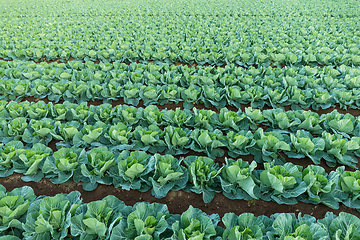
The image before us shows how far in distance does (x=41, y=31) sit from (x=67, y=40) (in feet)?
8.06

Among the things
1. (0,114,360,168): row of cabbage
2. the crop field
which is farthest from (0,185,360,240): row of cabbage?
(0,114,360,168): row of cabbage

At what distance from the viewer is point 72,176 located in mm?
3037

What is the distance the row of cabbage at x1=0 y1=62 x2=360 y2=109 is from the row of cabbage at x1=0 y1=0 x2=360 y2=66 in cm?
125

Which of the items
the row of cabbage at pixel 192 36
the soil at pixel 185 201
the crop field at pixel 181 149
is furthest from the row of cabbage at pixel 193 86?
the soil at pixel 185 201

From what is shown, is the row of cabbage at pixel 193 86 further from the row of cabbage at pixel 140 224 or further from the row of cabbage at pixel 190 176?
the row of cabbage at pixel 140 224

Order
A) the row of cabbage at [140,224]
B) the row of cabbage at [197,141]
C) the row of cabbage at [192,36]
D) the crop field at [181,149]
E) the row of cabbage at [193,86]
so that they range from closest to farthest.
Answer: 1. the row of cabbage at [140,224]
2. the crop field at [181,149]
3. the row of cabbage at [197,141]
4. the row of cabbage at [193,86]
5. the row of cabbage at [192,36]

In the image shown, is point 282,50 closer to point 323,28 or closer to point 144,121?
point 323,28

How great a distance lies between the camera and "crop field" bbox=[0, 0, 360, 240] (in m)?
2.20

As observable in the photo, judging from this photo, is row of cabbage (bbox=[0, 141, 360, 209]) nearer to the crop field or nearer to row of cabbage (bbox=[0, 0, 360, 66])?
the crop field

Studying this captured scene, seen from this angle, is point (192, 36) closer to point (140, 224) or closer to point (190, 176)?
point (190, 176)

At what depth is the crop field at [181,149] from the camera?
220cm

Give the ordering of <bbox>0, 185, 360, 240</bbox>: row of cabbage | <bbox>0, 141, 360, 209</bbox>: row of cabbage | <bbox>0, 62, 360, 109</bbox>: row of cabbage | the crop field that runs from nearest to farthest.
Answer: <bbox>0, 185, 360, 240</bbox>: row of cabbage → the crop field → <bbox>0, 141, 360, 209</bbox>: row of cabbage → <bbox>0, 62, 360, 109</bbox>: row of cabbage

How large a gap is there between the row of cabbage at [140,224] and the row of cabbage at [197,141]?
3.65 feet

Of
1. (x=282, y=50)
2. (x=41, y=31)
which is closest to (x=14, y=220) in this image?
(x=282, y=50)
